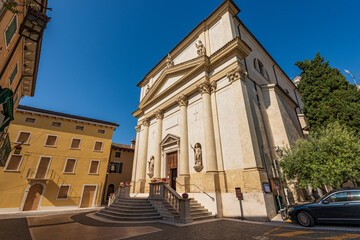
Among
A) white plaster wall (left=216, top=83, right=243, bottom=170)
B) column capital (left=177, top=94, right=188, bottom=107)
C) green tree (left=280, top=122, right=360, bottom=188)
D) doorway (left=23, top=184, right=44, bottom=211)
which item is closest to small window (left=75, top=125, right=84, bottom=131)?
doorway (left=23, top=184, right=44, bottom=211)

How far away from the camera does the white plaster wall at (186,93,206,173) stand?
41.7ft

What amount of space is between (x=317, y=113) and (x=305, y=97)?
201 cm

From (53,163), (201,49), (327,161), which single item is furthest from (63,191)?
(327,161)

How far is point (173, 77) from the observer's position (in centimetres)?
1731

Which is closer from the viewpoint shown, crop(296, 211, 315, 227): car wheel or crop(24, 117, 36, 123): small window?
crop(296, 211, 315, 227): car wheel

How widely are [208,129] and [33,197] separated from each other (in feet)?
73.0

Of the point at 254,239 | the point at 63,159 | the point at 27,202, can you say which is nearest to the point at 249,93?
the point at 254,239

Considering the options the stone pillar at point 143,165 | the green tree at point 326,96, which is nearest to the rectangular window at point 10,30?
the stone pillar at point 143,165

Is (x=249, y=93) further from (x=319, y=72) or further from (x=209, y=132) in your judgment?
(x=319, y=72)

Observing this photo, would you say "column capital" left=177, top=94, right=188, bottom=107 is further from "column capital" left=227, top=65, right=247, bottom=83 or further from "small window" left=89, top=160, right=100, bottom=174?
"small window" left=89, top=160, right=100, bottom=174

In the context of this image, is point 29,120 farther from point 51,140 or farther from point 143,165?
point 143,165

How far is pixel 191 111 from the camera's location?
47.3ft

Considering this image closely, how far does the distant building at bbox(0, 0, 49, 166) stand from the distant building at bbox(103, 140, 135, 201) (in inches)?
558

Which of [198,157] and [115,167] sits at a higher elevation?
[115,167]
